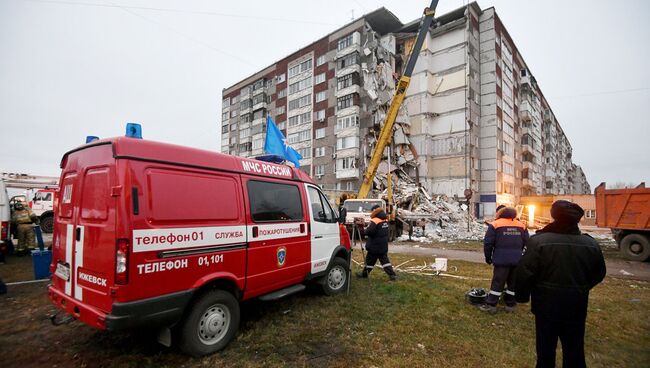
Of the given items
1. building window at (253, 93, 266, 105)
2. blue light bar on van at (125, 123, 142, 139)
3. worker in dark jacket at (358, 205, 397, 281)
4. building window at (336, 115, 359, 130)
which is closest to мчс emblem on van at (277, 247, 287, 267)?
blue light bar on van at (125, 123, 142, 139)

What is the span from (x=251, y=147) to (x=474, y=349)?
168 feet

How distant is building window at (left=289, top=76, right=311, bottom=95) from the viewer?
137ft

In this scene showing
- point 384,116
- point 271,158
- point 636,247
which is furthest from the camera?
point 384,116

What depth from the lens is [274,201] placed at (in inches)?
187

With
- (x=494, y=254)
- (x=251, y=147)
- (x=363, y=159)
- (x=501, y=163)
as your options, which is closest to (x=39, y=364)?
(x=494, y=254)

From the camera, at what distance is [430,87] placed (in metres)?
36.6

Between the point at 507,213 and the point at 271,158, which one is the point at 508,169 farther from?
the point at 271,158

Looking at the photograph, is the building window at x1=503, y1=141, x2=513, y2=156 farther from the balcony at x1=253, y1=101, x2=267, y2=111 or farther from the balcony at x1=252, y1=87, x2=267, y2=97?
the balcony at x1=252, y1=87, x2=267, y2=97

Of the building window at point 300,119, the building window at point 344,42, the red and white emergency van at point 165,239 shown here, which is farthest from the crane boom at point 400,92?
the building window at point 300,119

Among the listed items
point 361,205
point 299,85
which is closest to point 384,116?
point 299,85

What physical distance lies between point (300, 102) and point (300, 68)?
204 inches

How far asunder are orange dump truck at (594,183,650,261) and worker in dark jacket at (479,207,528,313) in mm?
9533

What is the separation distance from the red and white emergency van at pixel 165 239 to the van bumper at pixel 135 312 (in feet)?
0.03

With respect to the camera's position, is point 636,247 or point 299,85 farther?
point 299,85
